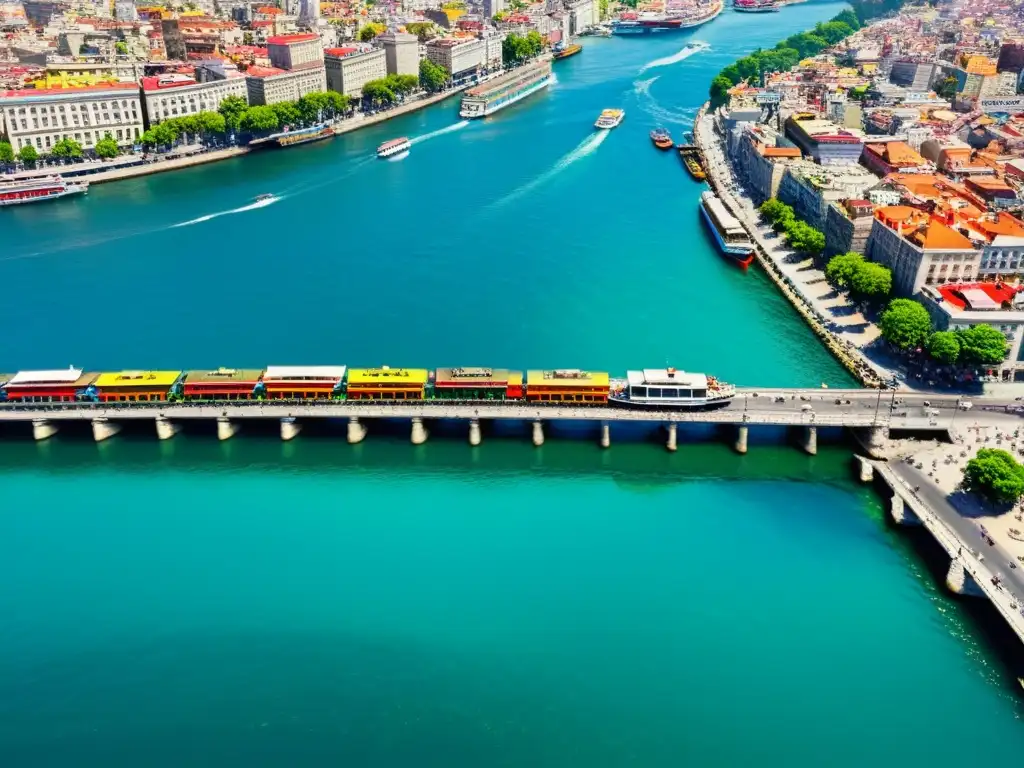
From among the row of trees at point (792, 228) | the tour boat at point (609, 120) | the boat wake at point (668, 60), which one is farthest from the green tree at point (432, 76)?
the row of trees at point (792, 228)

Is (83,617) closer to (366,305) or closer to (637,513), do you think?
(637,513)

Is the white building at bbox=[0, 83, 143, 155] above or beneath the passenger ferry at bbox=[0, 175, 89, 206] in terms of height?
above

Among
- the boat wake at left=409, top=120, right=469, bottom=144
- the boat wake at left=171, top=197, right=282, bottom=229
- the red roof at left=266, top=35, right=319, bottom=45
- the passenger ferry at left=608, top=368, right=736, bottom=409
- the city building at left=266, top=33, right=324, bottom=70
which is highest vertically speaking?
the red roof at left=266, top=35, right=319, bottom=45

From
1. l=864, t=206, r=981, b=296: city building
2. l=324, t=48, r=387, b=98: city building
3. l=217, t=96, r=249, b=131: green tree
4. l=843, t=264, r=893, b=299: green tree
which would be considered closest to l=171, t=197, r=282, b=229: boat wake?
l=217, t=96, r=249, b=131: green tree

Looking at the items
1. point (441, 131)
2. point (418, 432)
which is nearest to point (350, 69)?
point (441, 131)

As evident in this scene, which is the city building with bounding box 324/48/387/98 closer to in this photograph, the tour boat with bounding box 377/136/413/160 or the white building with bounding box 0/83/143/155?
the tour boat with bounding box 377/136/413/160

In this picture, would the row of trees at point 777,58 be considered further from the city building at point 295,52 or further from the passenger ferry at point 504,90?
the city building at point 295,52
